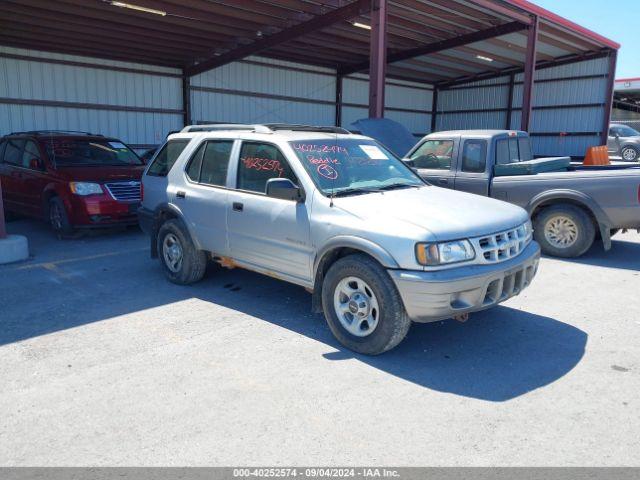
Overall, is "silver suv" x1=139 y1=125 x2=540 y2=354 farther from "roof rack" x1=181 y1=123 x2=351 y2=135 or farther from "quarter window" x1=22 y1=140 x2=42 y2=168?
"quarter window" x1=22 y1=140 x2=42 y2=168

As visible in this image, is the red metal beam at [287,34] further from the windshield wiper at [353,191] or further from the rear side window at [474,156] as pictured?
the windshield wiper at [353,191]

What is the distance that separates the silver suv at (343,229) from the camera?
381 cm

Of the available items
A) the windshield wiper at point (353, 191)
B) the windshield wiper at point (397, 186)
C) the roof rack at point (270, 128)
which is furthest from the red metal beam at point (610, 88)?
the windshield wiper at point (353, 191)

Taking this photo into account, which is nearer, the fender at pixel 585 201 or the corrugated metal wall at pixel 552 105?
the fender at pixel 585 201

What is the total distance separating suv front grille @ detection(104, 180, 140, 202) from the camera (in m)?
8.42

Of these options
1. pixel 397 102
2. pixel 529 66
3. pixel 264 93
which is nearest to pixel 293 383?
pixel 529 66

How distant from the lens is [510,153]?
8227 millimetres

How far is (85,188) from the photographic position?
8.22 m

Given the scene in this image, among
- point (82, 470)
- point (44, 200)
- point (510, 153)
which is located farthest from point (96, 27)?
point (82, 470)

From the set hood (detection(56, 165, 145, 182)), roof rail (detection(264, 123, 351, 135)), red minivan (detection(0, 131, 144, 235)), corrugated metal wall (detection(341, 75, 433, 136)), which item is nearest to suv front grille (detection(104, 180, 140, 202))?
red minivan (detection(0, 131, 144, 235))

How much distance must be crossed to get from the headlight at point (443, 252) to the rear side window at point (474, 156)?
14.5 feet

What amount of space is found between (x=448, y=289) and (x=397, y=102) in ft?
71.3

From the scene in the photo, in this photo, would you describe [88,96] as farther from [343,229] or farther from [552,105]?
[552,105]

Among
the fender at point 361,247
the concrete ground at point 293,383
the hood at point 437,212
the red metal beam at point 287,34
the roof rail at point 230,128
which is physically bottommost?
the concrete ground at point 293,383
